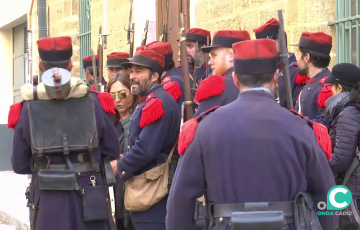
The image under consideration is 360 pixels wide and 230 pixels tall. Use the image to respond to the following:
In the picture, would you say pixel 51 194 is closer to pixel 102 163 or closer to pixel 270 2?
pixel 102 163

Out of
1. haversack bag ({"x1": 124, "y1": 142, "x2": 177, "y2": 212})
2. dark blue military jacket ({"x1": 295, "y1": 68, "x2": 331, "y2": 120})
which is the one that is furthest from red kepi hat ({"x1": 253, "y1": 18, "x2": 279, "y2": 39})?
haversack bag ({"x1": 124, "y1": 142, "x2": 177, "y2": 212})

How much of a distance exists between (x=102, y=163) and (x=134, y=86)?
0.91m

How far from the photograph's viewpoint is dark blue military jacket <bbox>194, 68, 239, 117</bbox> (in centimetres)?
496

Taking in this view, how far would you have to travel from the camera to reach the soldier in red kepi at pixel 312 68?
5.85m

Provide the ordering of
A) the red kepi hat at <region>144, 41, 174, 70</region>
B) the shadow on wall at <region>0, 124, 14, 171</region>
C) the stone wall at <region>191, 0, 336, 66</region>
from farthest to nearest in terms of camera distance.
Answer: the shadow on wall at <region>0, 124, 14, 171</region>, the stone wall at <region>191, 0, 336, 66</region>, the red kepi hat at <region>144, 41, 174, 70</region>

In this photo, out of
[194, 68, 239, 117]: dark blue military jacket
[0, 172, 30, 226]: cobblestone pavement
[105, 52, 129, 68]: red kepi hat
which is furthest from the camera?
[0, 172, 30, 226]: cobblestone pavement

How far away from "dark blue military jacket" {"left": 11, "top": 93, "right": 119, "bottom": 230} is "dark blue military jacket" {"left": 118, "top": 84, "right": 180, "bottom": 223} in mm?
366

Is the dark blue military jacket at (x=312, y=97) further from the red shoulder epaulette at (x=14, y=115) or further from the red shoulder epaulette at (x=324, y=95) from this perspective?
the red shoulder epaulette at (x=14, y=115)

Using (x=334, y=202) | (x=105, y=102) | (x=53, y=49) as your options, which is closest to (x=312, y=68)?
(x=105, y=102)

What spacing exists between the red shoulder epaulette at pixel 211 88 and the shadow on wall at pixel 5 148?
12.7 metres

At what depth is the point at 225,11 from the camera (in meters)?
8.82

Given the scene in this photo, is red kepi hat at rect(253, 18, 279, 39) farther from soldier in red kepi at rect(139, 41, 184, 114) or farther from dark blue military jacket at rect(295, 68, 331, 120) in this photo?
soldier in red kepi at rect(139, 41, 184, 114)

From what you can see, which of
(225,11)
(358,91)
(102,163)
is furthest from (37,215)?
(225,11)

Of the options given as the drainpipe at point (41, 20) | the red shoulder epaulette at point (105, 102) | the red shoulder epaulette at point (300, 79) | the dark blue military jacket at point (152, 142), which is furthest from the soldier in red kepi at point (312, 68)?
the drainpipe at point (41, 20)
